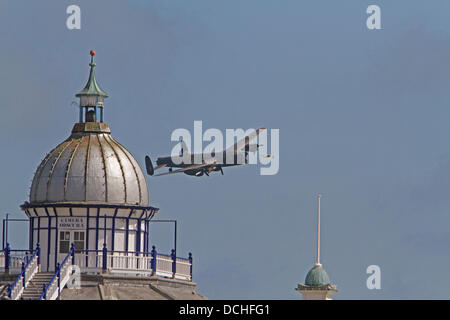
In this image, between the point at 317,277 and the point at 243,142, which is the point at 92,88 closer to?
the point at 243,142

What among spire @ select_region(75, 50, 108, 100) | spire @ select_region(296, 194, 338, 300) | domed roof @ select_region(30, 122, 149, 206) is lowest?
spire @ select_region(296, 194, 338, 300)

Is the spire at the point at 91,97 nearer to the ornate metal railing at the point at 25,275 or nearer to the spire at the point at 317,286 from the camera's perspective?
the ornate metal railing at the point at 25,275

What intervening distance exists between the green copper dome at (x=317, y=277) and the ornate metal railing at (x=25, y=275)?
49103mm

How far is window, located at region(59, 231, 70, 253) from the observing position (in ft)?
386

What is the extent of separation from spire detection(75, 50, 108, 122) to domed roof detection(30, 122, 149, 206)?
189cm

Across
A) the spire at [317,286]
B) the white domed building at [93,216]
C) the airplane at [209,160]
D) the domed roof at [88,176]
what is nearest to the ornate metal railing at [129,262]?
the white domed building at [93,216]

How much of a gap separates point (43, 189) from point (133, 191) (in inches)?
201

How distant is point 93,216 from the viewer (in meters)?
118

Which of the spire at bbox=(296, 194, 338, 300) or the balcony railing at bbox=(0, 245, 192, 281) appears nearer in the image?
the balcony railing at bbox=(0, 245, 192, 281)

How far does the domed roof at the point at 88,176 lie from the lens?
11812 centimetres

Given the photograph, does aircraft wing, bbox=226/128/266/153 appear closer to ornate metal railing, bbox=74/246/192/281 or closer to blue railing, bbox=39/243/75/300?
ornate metal railing, bbox=74/246/192/281

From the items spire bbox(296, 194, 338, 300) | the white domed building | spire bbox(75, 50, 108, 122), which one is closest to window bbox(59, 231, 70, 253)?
the white domed building
